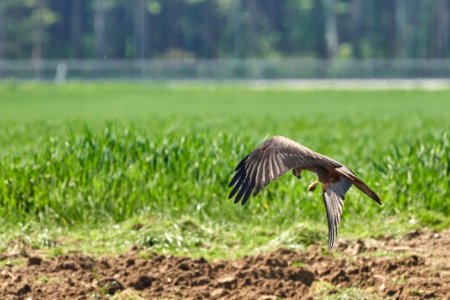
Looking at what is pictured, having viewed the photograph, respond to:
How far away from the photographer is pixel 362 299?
6.32 meters

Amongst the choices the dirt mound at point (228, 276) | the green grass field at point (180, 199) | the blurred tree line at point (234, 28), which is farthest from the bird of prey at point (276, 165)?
the blurred tree line at point (234, 28)

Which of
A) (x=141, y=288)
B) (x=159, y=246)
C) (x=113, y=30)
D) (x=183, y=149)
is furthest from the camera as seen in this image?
(x=113, y=30)

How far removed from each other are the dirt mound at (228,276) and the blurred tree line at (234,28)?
68768 millimetres

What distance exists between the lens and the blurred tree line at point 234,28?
7775 centimetres

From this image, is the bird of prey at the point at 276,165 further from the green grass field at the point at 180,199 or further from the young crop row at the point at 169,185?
the young crop row at the point at 169,185

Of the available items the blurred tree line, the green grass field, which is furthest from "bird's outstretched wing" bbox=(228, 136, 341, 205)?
the blurred tree line

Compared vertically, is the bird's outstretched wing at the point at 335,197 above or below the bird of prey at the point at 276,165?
below

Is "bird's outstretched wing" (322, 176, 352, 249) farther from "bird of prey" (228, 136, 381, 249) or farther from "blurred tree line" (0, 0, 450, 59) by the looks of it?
"blurred tree line" (0, 0, 450, 59)

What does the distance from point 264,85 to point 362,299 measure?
5195 centimetres

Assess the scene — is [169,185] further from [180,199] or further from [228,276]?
[228,276]

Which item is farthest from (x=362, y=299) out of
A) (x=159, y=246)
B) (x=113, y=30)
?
(x=113, y=30)

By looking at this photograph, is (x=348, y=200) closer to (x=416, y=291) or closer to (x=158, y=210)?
(x=158, y=210)

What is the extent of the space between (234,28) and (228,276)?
72.3m

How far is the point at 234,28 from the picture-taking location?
258ft
